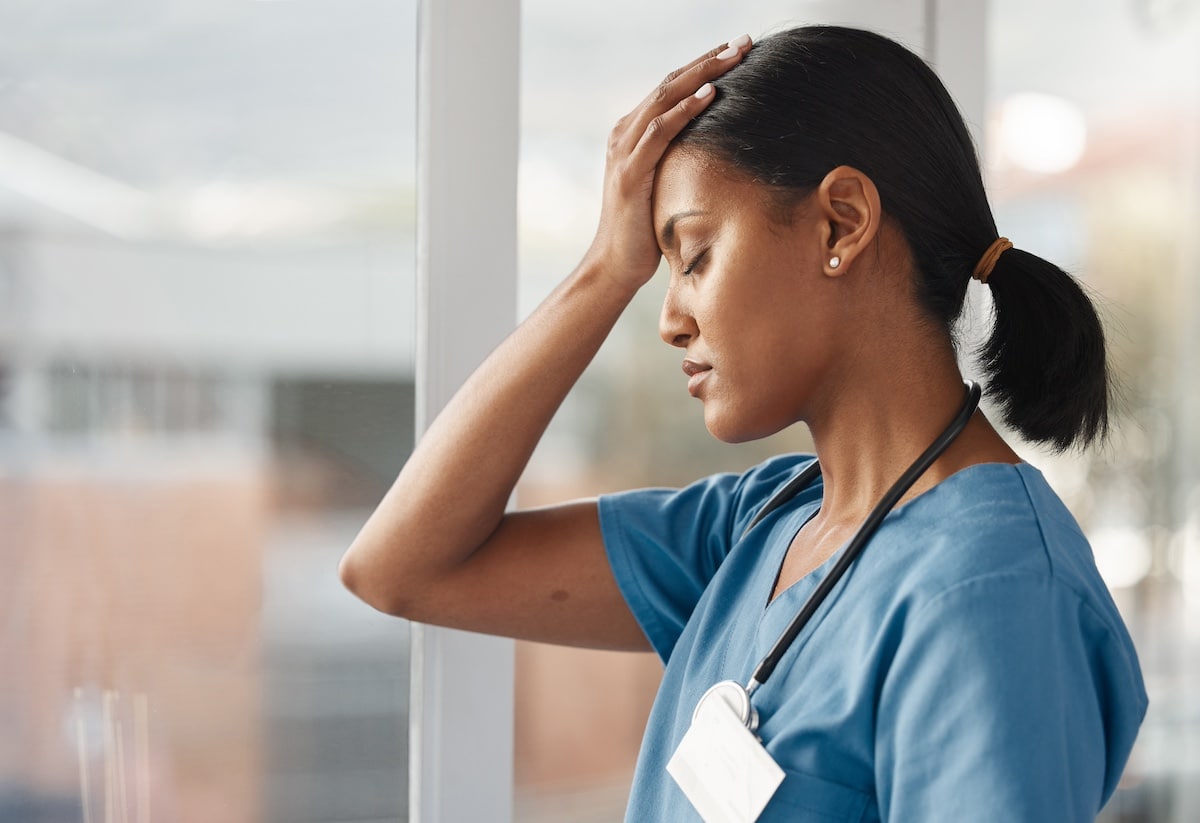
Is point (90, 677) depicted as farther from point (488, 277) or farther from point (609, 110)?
point (609, 110)

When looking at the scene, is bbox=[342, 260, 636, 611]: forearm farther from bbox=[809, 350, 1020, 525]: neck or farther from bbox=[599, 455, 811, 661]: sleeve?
bbox=[809, 350, 1020, 525]: neck

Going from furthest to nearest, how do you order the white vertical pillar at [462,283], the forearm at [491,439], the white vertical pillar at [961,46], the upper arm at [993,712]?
the white vertical pillar at [961,46] → the white vertical pillar at [462,283] → the forearm at [491,439] → the upper arm at [993,712]

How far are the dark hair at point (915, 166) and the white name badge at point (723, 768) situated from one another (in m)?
0.41

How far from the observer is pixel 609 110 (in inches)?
58.9

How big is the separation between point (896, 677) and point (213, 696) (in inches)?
33.5

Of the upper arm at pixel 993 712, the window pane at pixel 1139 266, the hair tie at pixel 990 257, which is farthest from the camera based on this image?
the window pane at pixel 1139 266

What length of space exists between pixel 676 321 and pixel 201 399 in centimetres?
61

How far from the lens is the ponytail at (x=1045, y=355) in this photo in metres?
1.01

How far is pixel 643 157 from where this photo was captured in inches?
41.9

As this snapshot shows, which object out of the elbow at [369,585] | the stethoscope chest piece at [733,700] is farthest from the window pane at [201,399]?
the stethoscope chest piece at [733,700]

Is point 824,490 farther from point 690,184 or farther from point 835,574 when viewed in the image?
point 690,184

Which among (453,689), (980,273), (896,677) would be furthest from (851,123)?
(453,689)

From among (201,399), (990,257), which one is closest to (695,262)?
(990,257)

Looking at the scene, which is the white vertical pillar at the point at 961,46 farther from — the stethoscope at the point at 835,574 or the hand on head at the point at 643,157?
the stethoscope at the point at 835,574
